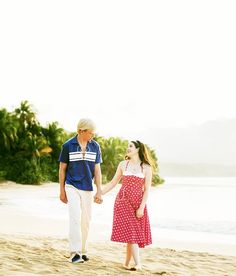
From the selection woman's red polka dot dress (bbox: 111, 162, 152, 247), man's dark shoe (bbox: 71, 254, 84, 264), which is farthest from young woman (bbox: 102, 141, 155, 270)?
man's dark shoe (bbox: 71, 254, 84, 264)

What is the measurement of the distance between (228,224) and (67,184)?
36.8ft

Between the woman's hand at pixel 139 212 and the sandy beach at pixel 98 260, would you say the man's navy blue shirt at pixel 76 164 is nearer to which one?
the woman's hand at pixel 139 212

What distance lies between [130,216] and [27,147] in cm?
4270

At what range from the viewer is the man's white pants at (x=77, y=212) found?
6930 mm

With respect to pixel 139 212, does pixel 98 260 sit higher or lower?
lower

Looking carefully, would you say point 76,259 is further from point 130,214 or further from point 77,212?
point 130,214

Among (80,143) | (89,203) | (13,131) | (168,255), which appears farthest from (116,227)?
(13,131)

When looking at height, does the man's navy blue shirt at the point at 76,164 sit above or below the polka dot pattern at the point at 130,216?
above

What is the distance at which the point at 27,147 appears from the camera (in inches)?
1928

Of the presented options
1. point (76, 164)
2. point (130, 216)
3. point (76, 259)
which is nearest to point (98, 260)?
point (76, 259)

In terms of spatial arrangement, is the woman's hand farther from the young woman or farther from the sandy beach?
the sandy beach

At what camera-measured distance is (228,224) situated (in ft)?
56.6

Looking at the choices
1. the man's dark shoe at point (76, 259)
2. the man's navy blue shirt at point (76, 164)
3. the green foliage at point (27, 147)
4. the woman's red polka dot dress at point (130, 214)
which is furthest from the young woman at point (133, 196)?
the green foliage at point (27, 147)

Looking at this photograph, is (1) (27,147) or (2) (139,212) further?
(1) (27,147)
